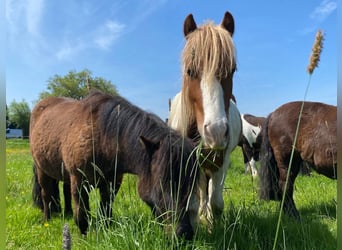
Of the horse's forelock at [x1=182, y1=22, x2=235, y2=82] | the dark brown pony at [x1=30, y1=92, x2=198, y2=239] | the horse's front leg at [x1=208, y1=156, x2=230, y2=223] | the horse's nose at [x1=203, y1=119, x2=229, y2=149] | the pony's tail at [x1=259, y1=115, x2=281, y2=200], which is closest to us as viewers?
the horse's nose at [x1=203, y1=119, x2=229, y2=149]

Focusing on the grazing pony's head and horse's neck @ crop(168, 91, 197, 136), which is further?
horse's neck @ crop(168, 91, 197, 136)

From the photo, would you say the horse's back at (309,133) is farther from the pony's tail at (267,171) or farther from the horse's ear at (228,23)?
the horse's ear at (228,23)

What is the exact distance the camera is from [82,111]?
3.92m

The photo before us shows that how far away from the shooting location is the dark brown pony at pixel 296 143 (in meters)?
5.02

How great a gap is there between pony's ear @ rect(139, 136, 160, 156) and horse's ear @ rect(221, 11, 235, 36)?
5.00 ft

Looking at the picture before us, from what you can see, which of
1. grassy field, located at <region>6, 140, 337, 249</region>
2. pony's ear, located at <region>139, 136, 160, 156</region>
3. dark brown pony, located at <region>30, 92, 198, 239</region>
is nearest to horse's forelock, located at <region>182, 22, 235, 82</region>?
dark brown pony, located at <region>30, 92, 198, 239</region>

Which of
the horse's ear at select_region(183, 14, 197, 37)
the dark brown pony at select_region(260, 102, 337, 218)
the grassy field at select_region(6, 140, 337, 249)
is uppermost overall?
the horse's ear at select_region(183, 14, 197, 37)

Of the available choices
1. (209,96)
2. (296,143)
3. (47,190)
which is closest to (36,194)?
(47,190)

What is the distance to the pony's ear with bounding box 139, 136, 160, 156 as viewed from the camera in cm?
306

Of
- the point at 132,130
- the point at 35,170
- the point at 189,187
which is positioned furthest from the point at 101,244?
the point at 35,170

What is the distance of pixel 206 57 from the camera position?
3027 mm

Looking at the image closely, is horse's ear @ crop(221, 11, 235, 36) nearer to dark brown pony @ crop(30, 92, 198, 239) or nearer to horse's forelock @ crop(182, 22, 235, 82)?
horse's forelock @ crop(182, 22, 235, 82)

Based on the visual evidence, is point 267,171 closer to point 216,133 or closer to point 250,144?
point 216,133

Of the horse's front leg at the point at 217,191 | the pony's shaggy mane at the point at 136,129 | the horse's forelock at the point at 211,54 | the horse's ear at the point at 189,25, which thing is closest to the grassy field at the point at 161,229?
the horse's front leg at the point at 217,191
